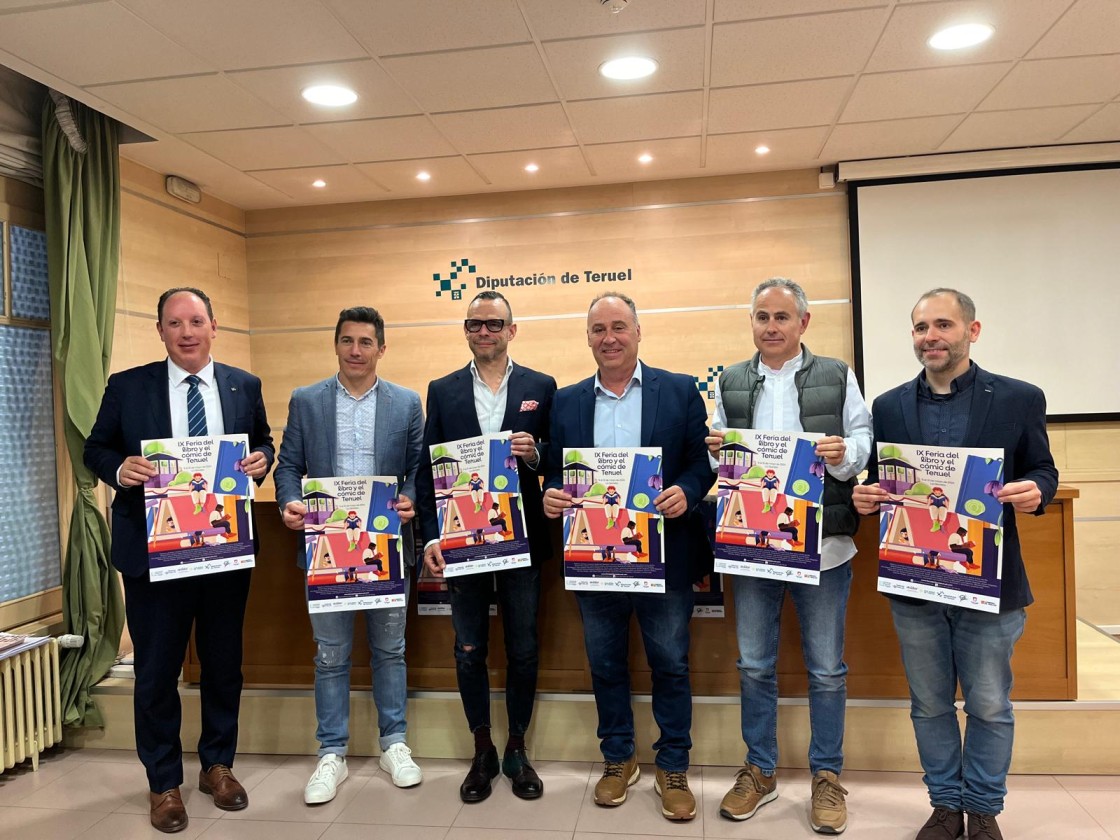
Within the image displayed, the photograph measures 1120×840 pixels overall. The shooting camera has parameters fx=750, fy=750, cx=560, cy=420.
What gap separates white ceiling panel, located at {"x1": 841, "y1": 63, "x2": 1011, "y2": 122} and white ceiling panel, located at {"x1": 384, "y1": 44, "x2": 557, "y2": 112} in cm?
160

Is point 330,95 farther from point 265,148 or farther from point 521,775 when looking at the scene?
point 521,775

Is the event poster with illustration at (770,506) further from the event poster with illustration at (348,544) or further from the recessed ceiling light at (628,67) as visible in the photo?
the recessed ceiling light at (628,67)

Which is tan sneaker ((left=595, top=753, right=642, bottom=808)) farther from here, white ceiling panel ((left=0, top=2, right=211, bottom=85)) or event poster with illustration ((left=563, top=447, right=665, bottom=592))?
white ceiling panel ((left=0, top=2, right=211, bottom=85))

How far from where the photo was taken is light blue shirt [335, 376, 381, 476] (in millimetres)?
2803

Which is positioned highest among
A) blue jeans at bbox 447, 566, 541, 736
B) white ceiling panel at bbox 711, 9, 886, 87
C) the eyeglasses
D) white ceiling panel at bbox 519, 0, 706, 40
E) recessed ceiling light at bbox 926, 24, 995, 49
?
recessed ceiling light at bbox 926, 24, 995, 49

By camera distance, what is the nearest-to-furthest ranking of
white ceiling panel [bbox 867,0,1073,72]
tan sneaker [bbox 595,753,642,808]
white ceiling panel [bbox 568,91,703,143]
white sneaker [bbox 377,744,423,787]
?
1. tan sneaker [bbox 595,753,642,808]
2. white sneaker [bbox 377,744,423,787]
3. white ceiling panel [bbox 867,0,1073,72]
4. white ceiling panel [bbox 568,91,703,143]

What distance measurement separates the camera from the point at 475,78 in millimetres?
3516

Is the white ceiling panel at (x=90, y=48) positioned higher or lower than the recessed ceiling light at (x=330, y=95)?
lower

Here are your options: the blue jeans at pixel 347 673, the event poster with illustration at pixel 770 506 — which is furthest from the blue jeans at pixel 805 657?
the blue jeans at pixel 347 673

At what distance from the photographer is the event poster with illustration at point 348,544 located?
8.80 feet

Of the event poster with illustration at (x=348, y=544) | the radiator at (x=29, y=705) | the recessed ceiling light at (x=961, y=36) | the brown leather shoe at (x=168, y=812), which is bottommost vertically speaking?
the brown leather shoe at (x=168, y=812)

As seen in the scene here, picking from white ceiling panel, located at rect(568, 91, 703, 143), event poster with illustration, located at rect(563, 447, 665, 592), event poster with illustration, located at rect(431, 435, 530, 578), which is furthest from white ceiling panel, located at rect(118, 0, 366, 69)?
event poster with illustration, located at rect(563, 447, 665, 592)

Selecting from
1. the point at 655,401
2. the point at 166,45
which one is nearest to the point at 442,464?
the point at 655,401

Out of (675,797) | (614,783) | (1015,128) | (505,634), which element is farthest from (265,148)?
(1015,128)
